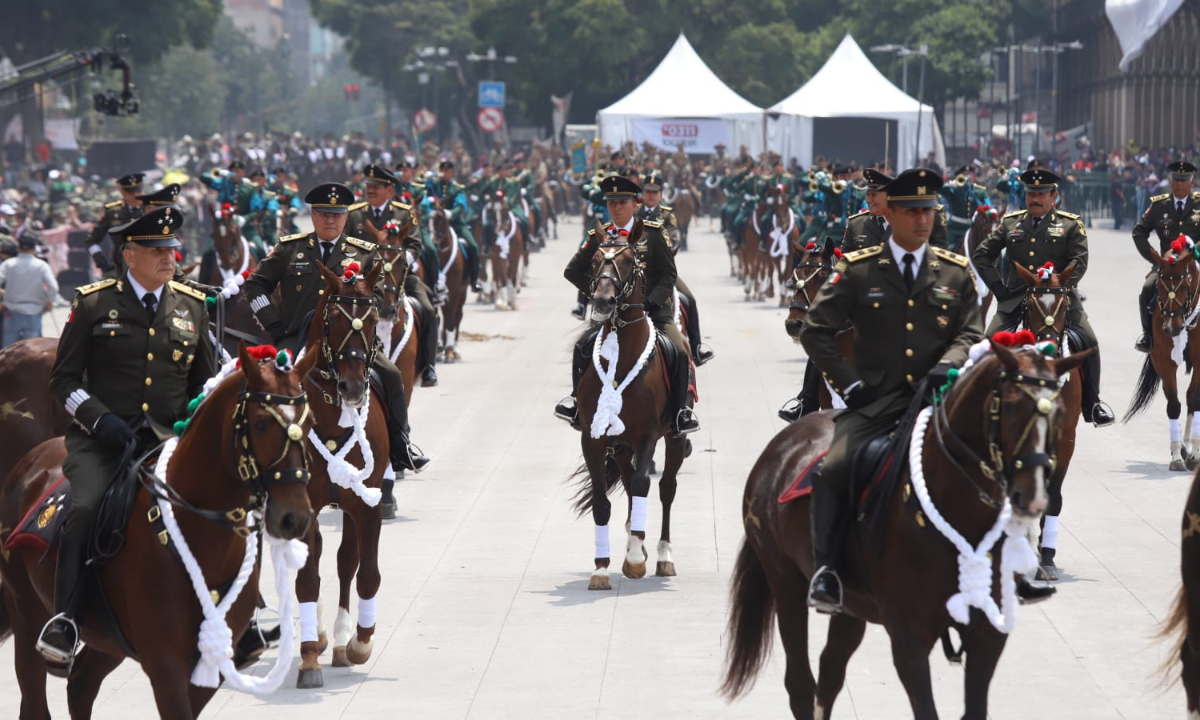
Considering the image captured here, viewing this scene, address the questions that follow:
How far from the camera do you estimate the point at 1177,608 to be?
27.2 ft

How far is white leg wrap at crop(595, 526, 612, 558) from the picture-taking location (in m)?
12.1

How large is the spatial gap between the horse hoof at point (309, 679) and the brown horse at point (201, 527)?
189 centimetres

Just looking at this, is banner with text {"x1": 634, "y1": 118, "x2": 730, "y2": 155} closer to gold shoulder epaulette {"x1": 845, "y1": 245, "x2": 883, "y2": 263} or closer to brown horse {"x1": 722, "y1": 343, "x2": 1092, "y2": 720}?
gold shoulder epaulette {"x1": 845, "y1": 245, "x2": 883, "y2": 263}

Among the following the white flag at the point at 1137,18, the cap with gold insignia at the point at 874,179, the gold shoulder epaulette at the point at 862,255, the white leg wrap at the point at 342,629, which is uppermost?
the white flag at the point at 1137,18

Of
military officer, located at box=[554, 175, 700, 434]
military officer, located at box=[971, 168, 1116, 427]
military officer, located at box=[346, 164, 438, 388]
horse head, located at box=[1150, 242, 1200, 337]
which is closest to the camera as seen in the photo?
military officer, located at box=[554, 175, 700, 434]

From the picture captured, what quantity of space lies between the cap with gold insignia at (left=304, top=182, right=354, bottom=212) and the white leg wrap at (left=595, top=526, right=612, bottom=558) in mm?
2769

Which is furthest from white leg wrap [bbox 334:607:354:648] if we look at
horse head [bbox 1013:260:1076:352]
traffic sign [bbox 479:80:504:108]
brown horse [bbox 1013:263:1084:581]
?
traffic sign [bbox 479:80:504:108]

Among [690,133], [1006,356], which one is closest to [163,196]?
[1006,356]

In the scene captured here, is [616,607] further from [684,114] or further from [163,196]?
[684,114]

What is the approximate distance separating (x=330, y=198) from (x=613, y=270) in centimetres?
193

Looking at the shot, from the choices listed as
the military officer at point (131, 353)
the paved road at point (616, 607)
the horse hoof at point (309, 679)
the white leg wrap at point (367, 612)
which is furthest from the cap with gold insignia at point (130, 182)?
the military officer at point (131, 353)

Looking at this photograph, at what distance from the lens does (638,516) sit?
12.3 m

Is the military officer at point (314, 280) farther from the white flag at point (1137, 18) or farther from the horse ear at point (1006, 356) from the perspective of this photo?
the white flag at point (1137, 18)

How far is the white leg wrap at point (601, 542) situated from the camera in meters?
12.1
